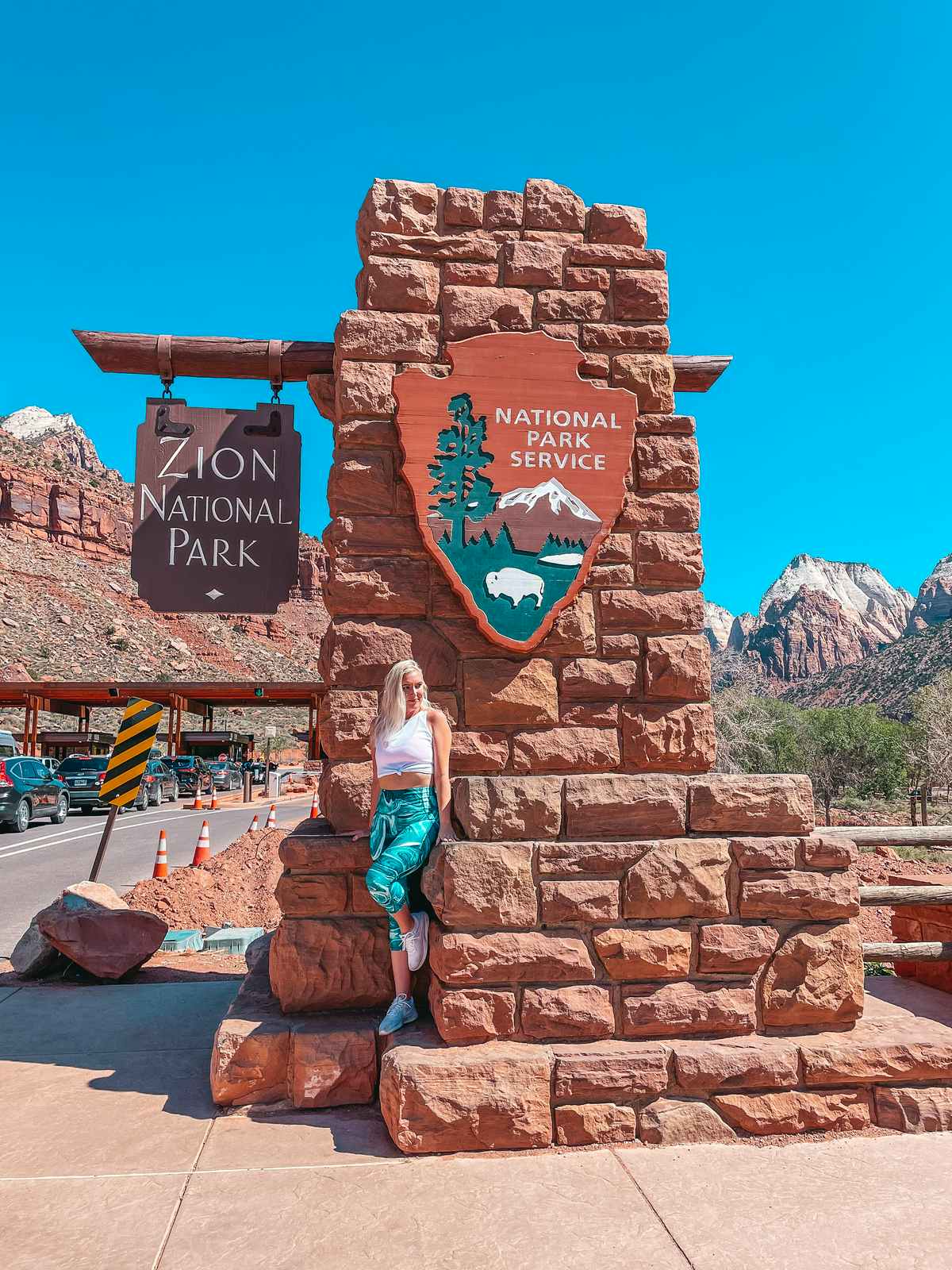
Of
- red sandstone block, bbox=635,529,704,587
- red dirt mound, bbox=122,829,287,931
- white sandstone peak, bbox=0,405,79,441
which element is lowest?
red dirt mound, bbox=122,829,287,931

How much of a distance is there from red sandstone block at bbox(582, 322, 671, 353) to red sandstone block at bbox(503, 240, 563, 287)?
1.00 feet

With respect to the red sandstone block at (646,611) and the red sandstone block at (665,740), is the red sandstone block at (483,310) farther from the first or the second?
the red sandstone block at (665,740)

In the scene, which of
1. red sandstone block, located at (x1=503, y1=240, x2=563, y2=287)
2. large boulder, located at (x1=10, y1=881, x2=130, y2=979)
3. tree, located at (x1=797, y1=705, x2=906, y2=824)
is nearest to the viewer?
red sandstone block, located at (x1=503, y1=240, x2=563, y2=287)

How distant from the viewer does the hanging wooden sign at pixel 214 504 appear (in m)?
4.68

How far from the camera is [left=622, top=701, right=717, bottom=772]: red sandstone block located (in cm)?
403

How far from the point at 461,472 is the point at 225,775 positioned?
34.8 metres

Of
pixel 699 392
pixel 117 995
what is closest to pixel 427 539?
pixel 699 392

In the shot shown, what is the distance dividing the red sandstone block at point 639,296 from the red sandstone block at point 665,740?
2021mm

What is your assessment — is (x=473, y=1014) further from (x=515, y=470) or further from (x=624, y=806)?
(x=515, y=470)

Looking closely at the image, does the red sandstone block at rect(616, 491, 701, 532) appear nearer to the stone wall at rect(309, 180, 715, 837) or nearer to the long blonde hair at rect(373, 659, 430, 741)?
the stone wall at rect(309, 180, 715, 837)

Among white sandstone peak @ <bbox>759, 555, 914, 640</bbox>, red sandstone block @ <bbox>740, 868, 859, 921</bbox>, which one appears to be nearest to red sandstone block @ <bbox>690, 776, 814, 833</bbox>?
red sandstone block @ <bbox>740, 868, 859, 921</bbox>

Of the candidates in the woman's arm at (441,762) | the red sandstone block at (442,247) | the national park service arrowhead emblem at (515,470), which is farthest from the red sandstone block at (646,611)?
the red sandstone block at (442,247)

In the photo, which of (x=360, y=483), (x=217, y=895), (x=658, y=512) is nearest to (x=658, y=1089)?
(x=658, y=512)

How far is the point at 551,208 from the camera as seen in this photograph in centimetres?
434
